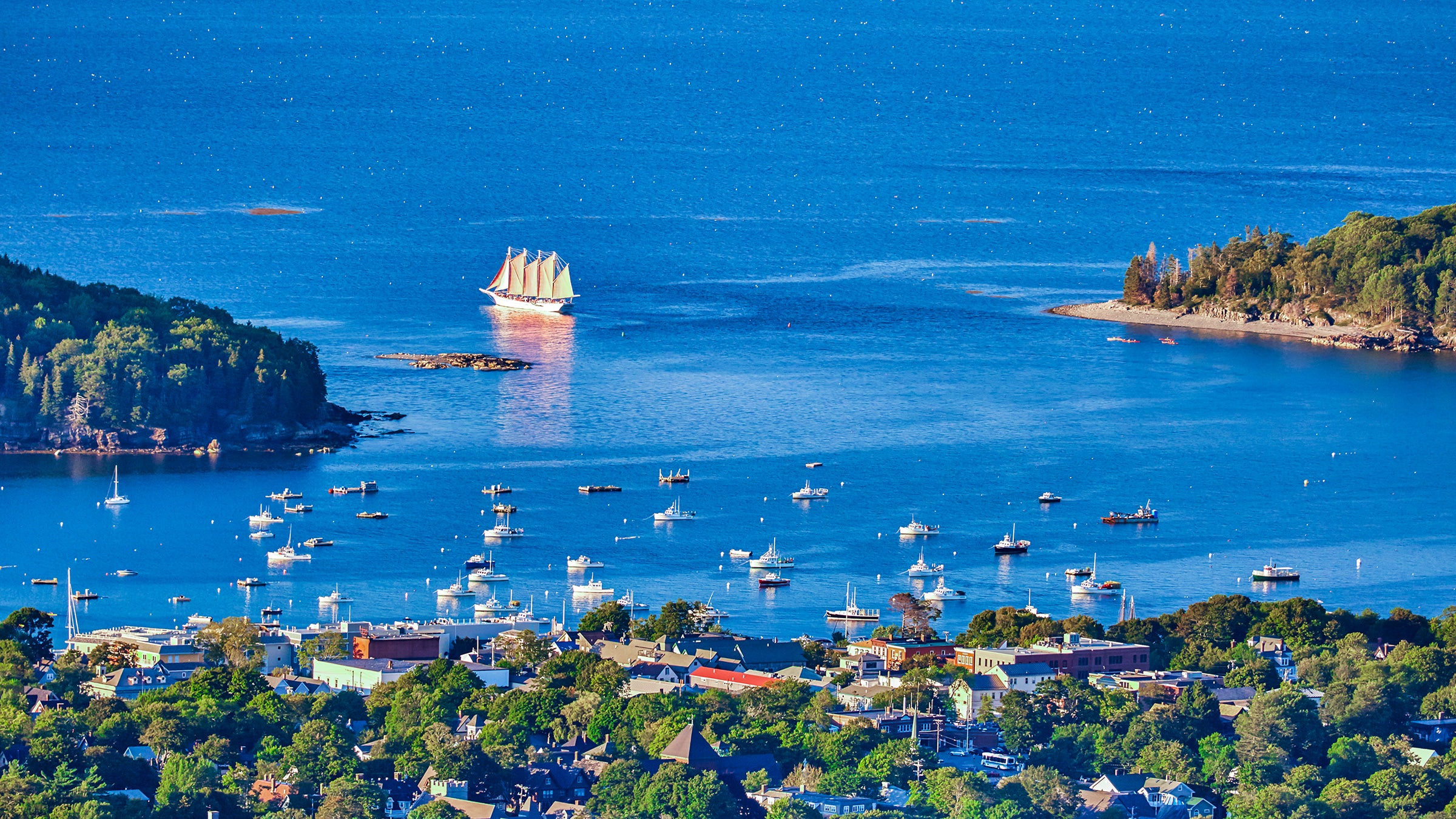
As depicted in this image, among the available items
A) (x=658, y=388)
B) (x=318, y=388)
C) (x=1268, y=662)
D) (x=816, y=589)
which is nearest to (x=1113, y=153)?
(x=658, y=388)

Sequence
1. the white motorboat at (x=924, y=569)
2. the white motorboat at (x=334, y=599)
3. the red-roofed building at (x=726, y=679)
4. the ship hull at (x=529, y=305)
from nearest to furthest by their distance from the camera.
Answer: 1. the red-roofed building at (x=726, y=679)
2. the white motorboat at (x=334, y=599)
3. the white motorboat at (x=924, y=569)
4. the ship hull at (x=529, y=305)

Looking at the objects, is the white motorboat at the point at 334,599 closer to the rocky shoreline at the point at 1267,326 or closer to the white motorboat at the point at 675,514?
the white motorboat at the point at 675,514

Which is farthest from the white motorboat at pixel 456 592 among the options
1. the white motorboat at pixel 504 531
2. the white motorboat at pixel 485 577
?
the white motorboat at pixel 504 531

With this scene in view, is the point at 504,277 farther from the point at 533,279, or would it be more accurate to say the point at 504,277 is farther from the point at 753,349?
the point at 753,349

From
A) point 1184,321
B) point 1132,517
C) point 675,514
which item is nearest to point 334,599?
point 675,514

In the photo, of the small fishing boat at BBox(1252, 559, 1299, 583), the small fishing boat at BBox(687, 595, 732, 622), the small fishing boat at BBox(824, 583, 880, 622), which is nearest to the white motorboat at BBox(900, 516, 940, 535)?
the small fishing boat at BBox(1252, 559, 1299, 583)

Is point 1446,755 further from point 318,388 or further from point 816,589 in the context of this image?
point 318,388

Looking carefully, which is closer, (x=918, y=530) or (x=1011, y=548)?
(x=1011, y=548)
